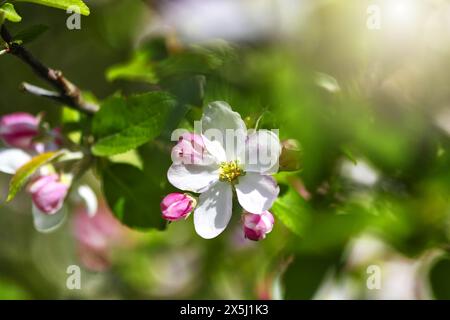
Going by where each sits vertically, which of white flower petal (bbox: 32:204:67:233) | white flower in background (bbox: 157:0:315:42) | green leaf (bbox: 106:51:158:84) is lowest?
white flower petal (bbox: 32:204:67:233)

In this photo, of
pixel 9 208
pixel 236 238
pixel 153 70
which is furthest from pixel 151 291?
pixel 153 70

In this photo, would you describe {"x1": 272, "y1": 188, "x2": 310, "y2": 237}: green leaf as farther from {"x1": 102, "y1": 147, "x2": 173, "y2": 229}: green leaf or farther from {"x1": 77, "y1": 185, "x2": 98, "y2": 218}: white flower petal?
{"x1": 77, "y1": 185, "x2": 98, "y2": 218}: white flower petal

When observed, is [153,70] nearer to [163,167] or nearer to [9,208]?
[163,167]

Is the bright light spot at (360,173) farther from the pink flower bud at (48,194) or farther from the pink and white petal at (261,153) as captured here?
the pink flower bud at (48,194)

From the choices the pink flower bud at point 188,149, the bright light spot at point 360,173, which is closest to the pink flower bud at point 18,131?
the pink flower bud at point 188,149

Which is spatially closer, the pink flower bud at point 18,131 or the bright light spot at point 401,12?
the pink flower bud at point 18,131

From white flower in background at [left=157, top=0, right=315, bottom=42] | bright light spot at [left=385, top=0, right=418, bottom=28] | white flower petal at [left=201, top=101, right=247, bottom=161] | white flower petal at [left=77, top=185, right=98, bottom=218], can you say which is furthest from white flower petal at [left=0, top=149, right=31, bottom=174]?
bright light spot at [left=385, top=0, right=418, bottom=28]

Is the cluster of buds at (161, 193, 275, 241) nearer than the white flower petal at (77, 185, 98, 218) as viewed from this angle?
Yes
